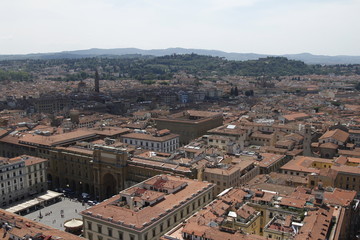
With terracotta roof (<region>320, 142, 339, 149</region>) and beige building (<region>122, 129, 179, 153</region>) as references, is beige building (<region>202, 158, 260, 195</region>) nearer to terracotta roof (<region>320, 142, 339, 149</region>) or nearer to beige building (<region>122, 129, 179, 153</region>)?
terracotta roof (<region>320, 142, 339, 149</region>)

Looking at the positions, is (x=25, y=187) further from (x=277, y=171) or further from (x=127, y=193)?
(x=277, y=171)

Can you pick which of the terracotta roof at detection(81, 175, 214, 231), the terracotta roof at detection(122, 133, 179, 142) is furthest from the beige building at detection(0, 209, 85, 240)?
the terracotta roof at detection(122, 133, 179, 142)

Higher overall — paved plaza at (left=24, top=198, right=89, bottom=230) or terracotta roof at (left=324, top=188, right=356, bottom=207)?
terracotta roof at (left=324, top=188, right=356, bottom=207)

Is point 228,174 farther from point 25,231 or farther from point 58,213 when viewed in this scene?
point 25,231

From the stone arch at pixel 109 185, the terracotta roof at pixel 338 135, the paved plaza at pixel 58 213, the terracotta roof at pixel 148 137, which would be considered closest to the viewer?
the paved plaza at pixel 58 213

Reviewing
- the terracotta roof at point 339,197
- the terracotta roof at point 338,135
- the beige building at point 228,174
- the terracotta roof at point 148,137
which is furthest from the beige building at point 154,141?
the terracotta roof at point 339,197

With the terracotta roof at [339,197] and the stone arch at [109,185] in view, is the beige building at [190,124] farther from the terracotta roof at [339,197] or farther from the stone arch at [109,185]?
the terracotta roof at [339,197]
